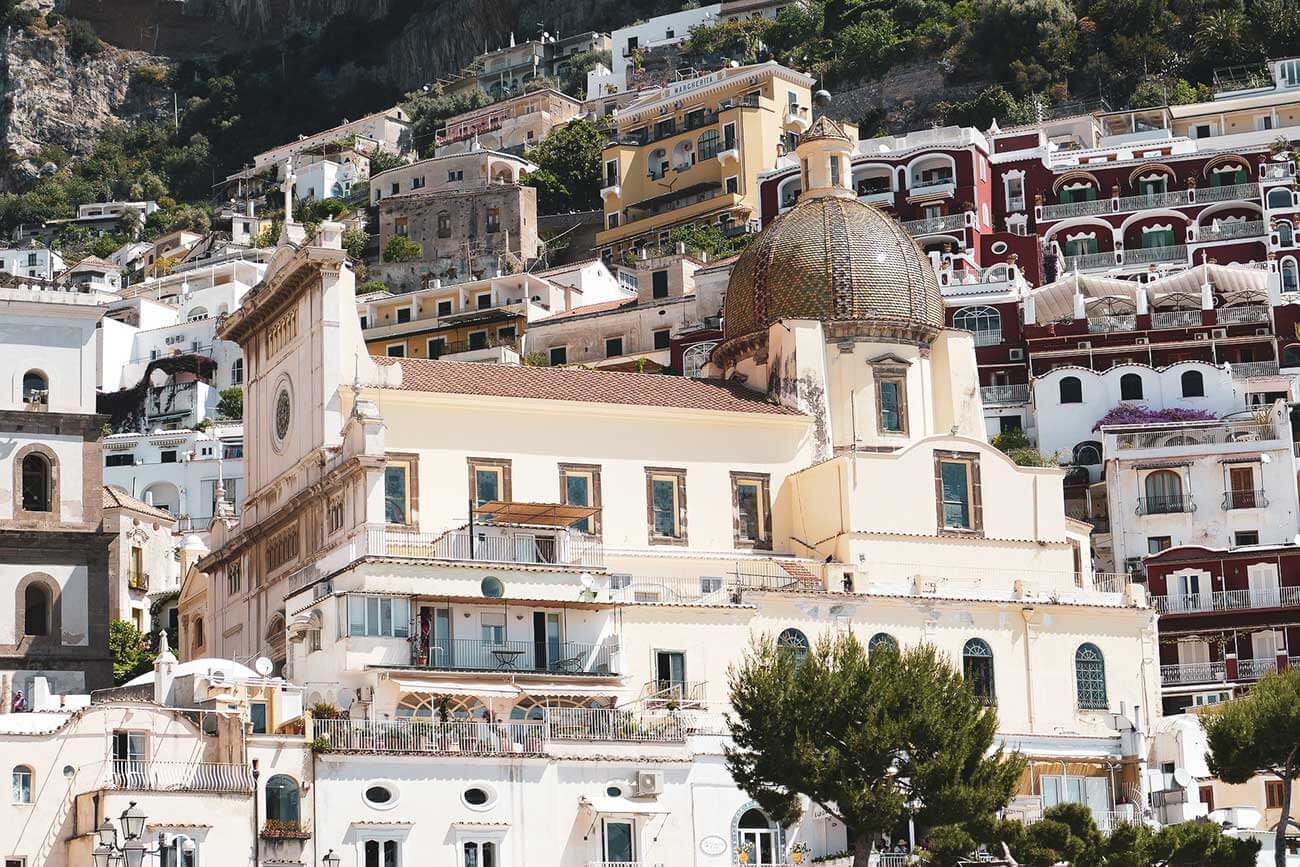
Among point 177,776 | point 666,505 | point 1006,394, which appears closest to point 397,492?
point 666,505

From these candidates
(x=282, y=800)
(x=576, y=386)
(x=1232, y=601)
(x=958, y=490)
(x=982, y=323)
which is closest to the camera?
(x=282, y=800)

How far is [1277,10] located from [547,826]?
3497 inches

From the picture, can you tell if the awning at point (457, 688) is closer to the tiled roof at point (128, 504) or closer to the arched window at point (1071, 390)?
the tiled roof at point (128, 504)

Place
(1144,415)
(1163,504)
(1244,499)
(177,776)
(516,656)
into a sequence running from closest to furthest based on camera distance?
(177,776) < (516,656) < (1244,499) < (1163,504) < (1144,415)

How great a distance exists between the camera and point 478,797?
4897 cm

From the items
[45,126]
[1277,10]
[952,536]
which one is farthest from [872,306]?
[45,126]

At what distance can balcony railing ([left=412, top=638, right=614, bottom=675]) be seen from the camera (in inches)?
Answer: 2063

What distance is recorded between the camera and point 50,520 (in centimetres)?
5775

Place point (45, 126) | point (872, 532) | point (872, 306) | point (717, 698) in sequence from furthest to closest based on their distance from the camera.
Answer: point (45, 126) < point (872, 306) < point (872, 532) < point (717, 698)

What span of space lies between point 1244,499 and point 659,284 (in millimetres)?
33168

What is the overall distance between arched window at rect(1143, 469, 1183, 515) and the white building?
7779 cm

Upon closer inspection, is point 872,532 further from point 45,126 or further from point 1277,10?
point 45,126

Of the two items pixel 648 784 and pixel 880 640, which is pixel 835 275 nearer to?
pixel 880 640

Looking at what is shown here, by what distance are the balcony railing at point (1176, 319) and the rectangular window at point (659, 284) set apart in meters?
23.5
